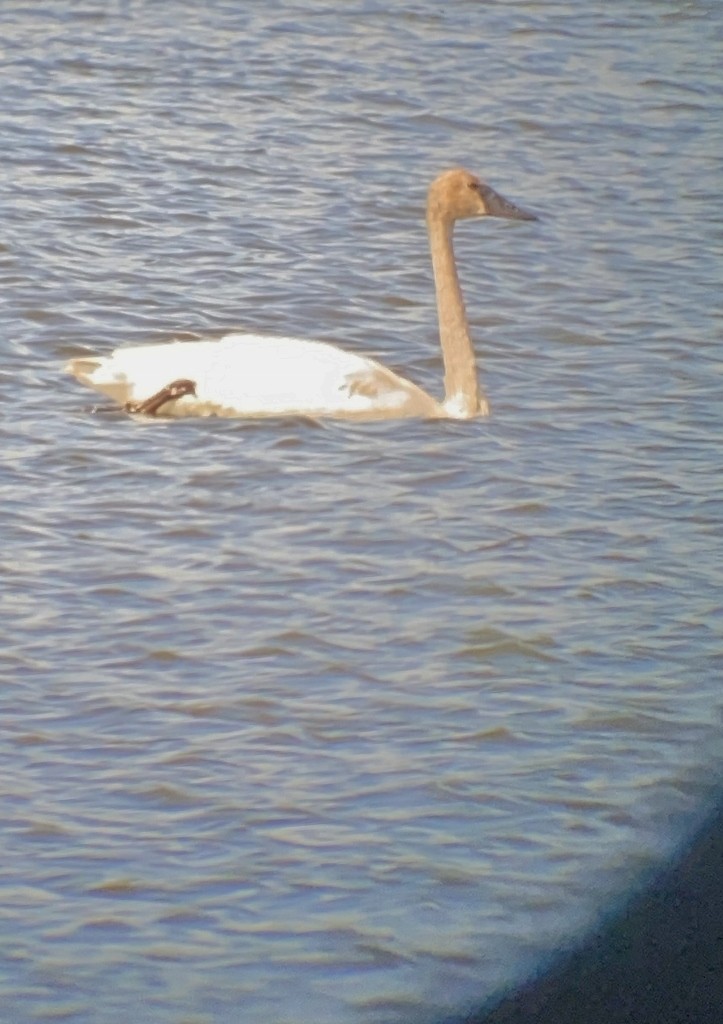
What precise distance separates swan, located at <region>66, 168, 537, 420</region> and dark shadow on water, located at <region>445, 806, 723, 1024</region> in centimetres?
376

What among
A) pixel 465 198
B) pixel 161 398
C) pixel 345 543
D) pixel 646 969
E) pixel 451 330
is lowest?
pixel 646 969

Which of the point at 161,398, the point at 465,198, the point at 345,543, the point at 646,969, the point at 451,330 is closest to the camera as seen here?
the point at 646,969

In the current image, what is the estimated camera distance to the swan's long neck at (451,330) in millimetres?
7980

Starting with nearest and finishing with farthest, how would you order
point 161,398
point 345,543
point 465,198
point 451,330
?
1. point 345,543
2. point 161,398
3. point 451,330
4. point 465,198

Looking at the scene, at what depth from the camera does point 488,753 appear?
494 centimetres

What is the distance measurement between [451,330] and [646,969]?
464 cm

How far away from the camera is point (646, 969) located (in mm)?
4051

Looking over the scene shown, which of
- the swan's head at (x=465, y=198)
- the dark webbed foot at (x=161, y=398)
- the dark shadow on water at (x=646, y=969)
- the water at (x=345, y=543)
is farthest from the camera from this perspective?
the swan's head at (x=465, y=198)

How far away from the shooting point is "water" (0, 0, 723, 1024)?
4.21 m

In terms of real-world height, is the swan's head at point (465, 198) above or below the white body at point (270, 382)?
above

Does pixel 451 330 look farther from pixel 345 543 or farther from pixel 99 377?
pixel 345 543

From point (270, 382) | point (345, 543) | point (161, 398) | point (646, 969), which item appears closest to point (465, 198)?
point (270, 382)

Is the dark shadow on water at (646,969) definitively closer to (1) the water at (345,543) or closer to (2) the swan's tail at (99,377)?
(1) the water at (345,543)

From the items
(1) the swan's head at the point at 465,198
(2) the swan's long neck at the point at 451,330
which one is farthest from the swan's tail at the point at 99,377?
(1) the swan's head at the point at 465,198
